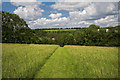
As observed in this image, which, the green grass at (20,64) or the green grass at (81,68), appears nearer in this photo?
the green grass at (20,64)

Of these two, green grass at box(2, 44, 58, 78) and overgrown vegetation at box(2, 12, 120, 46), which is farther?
overgrown vegetation at box(2, 12, 120, 46)

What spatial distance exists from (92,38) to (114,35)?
394cm

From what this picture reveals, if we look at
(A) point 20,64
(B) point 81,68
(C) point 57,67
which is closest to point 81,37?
(B) point 81,68

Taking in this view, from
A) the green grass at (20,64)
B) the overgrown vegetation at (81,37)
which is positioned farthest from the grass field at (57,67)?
the overgrown vegetation at (81,37)

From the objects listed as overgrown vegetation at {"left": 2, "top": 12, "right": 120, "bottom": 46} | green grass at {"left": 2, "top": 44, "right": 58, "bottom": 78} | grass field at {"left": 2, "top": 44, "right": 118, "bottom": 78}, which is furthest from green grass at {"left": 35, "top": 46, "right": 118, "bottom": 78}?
overgrown vegetation at {"left": 2, "top": 12, "right": 120, "bottom": 46}

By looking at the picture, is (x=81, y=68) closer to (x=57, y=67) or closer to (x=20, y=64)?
(x=57, y=67)

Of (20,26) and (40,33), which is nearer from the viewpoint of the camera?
(20,26)

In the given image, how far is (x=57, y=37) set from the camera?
17781mm

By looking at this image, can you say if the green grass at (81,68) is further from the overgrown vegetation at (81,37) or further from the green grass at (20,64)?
the overgrown vegetation at (81,37)

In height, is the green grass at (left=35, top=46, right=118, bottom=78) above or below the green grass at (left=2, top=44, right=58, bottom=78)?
below

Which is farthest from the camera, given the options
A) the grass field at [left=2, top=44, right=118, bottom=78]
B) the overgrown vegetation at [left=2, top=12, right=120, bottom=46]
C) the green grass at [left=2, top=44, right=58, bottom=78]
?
the overgrown vegetation at [left=2, top=12, right=120, bottom=46]

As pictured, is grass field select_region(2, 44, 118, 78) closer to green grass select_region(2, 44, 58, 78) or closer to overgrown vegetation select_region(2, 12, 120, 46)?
green grass select_region(2, 44, 58, 78)

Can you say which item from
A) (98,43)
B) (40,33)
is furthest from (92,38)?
(40,33)

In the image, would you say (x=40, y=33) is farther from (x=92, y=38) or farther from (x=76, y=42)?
(x=92, y=38)
